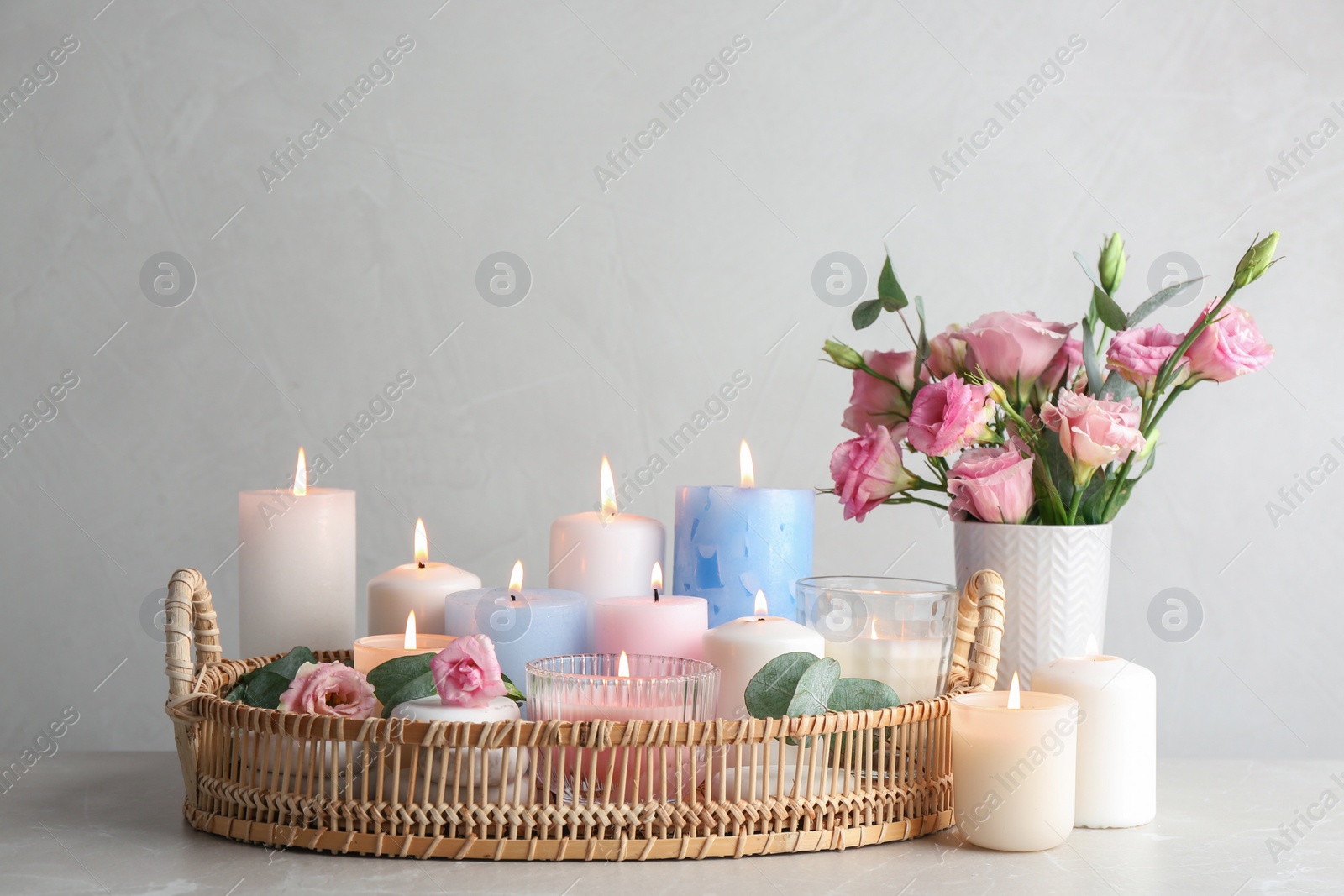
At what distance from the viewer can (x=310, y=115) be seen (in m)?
1.54

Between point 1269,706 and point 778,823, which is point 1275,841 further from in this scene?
point 1269,706

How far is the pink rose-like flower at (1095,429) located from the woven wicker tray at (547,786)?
0.68ft

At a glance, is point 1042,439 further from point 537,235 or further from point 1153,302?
point 537,235

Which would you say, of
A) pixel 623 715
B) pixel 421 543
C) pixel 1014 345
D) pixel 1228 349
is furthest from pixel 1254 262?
pixel 421 543

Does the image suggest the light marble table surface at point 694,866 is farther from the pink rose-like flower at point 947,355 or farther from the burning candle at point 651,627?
the pink rose-like flower at point 947,355

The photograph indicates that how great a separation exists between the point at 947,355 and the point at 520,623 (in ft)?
1.10

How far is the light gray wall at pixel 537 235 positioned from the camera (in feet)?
5.04

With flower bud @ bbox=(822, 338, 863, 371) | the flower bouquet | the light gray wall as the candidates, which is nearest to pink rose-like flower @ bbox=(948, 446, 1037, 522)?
the flower bouquet

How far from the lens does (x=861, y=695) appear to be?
0.64 metres

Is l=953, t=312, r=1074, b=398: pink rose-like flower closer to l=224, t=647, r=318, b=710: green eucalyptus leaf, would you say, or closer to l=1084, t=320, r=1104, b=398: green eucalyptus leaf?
l=1084, t=320, r=1104, b=398: green eucalyptus leaf

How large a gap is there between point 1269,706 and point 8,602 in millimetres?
1677

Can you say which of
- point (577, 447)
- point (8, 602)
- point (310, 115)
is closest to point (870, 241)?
point (577, 447)

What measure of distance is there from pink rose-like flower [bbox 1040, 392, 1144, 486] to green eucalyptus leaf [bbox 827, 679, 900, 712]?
0.19 m

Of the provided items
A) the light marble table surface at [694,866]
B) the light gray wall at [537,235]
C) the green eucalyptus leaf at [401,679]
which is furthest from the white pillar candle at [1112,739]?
the light gray wall at [537,235]
